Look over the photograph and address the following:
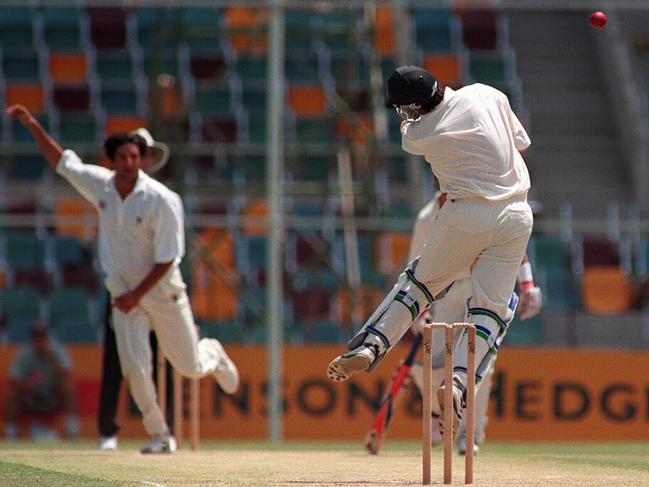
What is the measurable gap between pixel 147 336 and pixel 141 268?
0.39m

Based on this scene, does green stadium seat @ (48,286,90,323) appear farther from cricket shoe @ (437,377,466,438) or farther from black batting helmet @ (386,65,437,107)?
cricket shoe @ (437,377,466,438)

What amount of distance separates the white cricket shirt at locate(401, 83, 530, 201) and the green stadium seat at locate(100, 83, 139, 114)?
11135 mm

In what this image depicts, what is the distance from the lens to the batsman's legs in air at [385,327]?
6.25 m

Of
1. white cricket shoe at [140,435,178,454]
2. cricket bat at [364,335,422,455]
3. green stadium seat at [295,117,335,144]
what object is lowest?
white cricket shoe at [140,435,178,454]

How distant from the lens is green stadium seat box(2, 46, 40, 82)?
1756 cm

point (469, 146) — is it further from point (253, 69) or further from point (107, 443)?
point (253, 69)

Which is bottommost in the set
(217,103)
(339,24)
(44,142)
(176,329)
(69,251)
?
(176,329)

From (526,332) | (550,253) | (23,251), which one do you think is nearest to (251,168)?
(23,251)

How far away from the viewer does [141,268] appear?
8.58m

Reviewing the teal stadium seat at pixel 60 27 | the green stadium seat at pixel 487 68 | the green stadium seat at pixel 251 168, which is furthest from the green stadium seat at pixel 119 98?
the green stadium seat at pixel 487 68

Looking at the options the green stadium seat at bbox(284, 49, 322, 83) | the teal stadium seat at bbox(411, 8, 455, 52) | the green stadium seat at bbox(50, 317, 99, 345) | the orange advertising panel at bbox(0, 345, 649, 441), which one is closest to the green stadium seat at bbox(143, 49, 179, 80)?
the green stadium seat at bbox(284, 49, 322, 83)

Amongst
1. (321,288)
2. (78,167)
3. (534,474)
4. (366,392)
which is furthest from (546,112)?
(534,474)

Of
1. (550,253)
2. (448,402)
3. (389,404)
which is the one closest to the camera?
(448,402)

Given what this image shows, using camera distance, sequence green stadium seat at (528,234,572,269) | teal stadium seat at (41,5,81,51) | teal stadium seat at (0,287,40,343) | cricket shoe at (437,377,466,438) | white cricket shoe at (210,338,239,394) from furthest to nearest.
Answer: teal stadium seat at (41,5,81,51) < green stadium seat at (528,234,572,269) < teal stadium seat at (0,287,40,343) < white cricket shoe at (210,338,239,394) < cricket shoe at (437,377,466,438)
